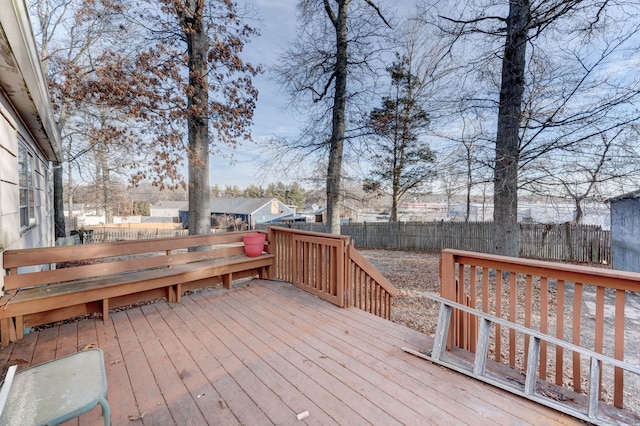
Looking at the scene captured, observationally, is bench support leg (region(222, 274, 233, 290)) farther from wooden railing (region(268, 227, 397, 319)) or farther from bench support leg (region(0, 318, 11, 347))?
bench support leg (region(0, 318, 11, 347))

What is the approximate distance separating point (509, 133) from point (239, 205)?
32.4 meters

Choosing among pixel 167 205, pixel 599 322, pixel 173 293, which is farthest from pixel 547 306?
pixel 167 205

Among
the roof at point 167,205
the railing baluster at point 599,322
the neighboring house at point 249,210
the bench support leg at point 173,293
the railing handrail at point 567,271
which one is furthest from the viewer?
the roof at point 167,205

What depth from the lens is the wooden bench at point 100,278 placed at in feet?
8.93

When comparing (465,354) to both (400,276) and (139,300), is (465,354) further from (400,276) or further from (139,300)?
(400,276)

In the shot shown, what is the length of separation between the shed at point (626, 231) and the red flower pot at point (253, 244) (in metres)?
8.50

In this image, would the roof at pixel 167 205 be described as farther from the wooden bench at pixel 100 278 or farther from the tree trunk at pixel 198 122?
the wooden bench at pixel 100 278

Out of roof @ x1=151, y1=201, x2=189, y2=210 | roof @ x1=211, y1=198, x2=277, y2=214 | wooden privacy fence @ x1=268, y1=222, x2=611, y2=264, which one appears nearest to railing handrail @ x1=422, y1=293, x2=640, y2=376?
wooden privacy fence @ x1=268, y1=222, x2=611, y2=264

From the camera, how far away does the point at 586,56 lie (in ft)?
17.3

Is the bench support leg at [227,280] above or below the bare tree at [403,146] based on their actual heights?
below

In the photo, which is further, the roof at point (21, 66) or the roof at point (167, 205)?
the roof at point (167, 205)

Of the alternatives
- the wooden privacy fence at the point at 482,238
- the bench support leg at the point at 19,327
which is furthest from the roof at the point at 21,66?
the wooden privacy fence at the point at 482,238

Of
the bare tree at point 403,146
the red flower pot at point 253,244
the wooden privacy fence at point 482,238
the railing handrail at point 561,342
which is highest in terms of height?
the bare tree at point 403,146

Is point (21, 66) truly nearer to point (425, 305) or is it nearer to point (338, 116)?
point (338, 116)
